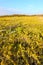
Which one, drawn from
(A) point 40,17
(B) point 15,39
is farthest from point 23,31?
(A) point 40,17

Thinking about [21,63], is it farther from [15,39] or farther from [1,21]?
[1,21]

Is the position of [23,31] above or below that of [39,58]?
above

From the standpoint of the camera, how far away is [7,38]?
8.45 metres

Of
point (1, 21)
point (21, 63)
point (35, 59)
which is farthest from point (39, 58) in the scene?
point (1, 21)

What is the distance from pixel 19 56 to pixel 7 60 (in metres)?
0.41

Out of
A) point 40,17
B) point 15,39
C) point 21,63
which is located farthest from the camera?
point 40,17

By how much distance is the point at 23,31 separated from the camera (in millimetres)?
8852

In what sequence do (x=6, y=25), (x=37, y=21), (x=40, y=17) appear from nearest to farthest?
(x=6, y=25) < (x=37, y=21) < (x=40, y=17)

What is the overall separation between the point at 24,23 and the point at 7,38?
146cm

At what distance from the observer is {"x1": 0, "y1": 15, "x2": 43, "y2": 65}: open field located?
25.6 feet

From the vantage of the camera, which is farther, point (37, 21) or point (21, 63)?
point (37, 21)

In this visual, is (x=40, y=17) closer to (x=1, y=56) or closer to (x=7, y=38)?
(x=7, y=38)

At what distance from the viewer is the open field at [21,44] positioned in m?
7.82

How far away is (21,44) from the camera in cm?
821
